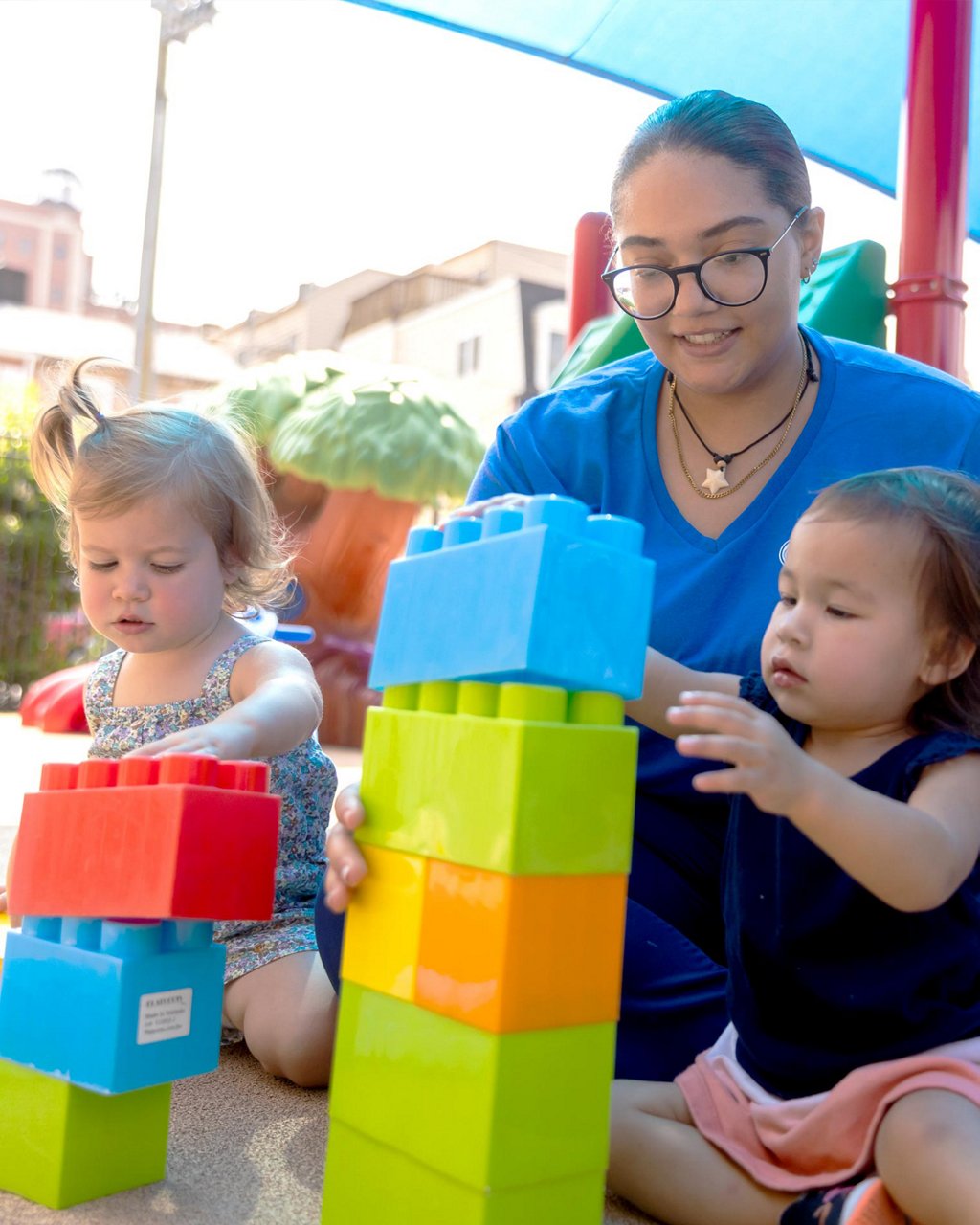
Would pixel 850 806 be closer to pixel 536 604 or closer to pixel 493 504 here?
pixel 536 604

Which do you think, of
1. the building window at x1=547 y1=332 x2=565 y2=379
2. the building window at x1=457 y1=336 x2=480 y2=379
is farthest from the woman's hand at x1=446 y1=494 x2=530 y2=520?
the building window at x1=457 y1=336 x2=480 y2=379

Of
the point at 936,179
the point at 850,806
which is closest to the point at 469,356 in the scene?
the point at 936,179

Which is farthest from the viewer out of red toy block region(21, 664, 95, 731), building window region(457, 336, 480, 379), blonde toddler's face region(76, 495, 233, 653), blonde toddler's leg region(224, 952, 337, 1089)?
building window region(457, 336, 480, 379)

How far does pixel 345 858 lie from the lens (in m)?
1.10

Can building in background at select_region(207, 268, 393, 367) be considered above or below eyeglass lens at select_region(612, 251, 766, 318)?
above

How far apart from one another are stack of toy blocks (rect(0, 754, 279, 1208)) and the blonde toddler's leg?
1.15ft

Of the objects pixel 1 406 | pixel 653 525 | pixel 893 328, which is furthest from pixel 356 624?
pixel 653 525

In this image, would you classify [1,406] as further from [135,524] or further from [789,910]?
[789,910]

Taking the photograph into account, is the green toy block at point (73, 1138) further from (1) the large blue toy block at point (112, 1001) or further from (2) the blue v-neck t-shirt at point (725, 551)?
(2) the blue v-neck t-shirt at point (725, 551)

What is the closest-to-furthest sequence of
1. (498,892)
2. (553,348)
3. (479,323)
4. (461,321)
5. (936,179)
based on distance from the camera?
(498,892) < (936,179) < (553,348) < (479,323) < (461,321)

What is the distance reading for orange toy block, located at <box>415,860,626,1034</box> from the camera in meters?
0.96

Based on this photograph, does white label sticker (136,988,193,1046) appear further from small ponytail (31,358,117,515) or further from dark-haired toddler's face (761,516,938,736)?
small ponytail (31,358,117,515)

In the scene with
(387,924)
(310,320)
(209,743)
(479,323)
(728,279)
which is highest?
(310,320)

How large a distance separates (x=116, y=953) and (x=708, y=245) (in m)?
1.16
